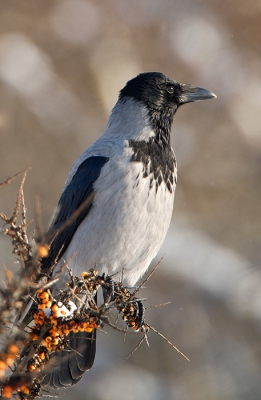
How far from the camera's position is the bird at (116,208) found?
374 cm

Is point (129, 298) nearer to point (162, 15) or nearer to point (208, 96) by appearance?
point (208, 96)

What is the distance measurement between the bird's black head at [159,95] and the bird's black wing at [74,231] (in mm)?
689

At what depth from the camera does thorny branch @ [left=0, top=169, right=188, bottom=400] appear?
1.62 m

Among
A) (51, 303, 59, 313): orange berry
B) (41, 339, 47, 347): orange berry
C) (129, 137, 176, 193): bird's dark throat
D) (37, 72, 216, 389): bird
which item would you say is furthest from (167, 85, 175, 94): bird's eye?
(41, 339, 47, 347): orange berry

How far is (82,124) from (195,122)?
7.53 ft

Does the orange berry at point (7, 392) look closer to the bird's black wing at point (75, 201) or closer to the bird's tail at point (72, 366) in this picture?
the bird's tail at point (72, 366)

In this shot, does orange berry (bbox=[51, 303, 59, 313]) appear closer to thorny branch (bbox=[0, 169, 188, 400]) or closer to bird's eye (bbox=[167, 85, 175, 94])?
thorny branch (bbox=[0, 169, 188, 400])

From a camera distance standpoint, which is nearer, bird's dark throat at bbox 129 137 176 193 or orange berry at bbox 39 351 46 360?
orange berry at bbox 39 351 46 360

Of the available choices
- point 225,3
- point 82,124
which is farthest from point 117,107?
point 225,3

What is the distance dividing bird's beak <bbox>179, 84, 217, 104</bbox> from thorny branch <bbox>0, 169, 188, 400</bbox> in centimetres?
240

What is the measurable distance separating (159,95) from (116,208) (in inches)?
47.4

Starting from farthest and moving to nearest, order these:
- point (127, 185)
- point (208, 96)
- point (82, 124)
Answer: point (82, 124), point (208, 96), point (127, 185)

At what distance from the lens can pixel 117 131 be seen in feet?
14.1

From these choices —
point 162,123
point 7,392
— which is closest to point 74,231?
point 162,123
